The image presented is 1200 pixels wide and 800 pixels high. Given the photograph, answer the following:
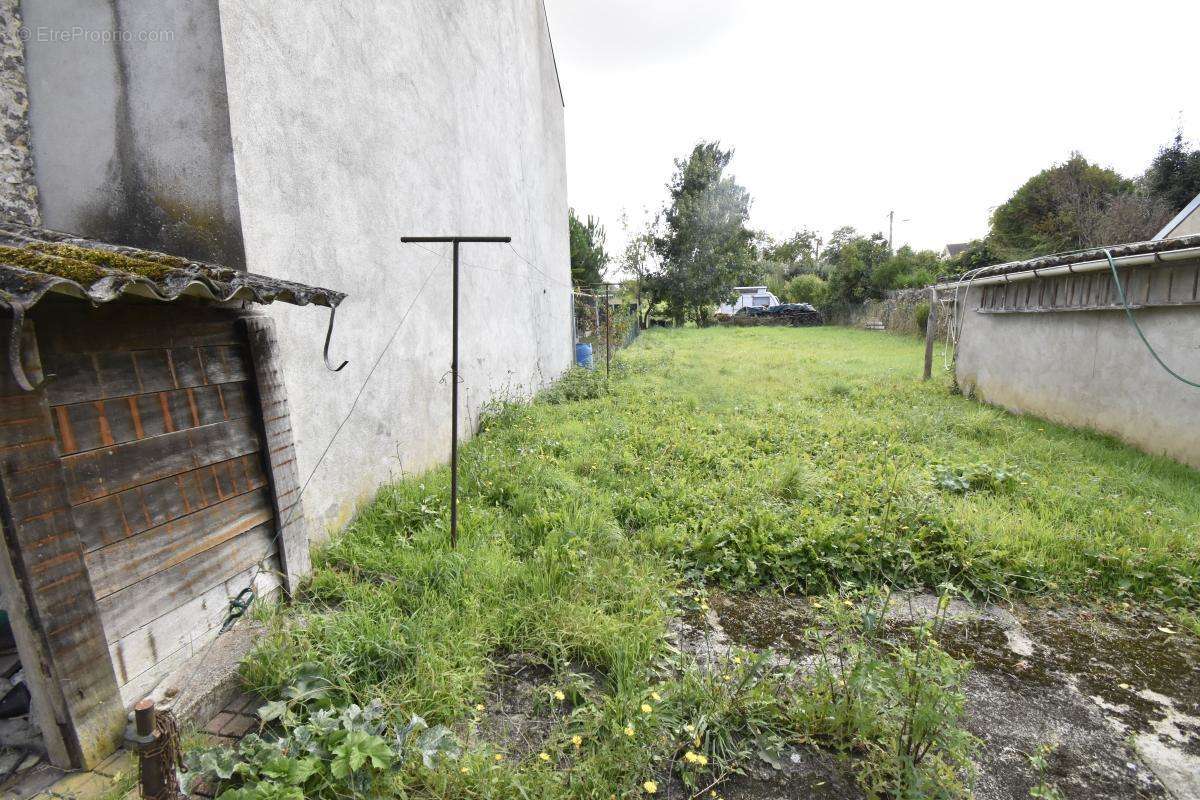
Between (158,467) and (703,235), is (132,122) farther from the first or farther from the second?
(703,235)

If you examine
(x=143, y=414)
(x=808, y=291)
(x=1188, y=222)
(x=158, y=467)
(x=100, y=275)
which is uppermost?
(x=1188, y=222)

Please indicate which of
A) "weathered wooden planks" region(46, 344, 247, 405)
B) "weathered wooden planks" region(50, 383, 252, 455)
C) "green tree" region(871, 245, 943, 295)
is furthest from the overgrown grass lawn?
"green tree" region(871, 245, 943, 295)

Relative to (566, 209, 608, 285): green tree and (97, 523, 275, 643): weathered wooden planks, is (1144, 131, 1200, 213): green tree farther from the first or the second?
(97, 523, 275, 643): weathered wooden planks

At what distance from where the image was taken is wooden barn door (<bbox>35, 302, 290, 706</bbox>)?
190 centimetres

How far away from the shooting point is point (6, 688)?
83.5 inches

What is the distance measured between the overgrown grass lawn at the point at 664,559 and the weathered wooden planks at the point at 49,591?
528mm

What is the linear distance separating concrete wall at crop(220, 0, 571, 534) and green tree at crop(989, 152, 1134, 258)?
20.9 meters

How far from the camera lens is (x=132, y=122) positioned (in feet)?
7.99

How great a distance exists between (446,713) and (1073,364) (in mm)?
7415

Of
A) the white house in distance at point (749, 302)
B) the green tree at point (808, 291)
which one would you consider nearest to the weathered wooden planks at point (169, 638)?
the green tree at point (808, 291)

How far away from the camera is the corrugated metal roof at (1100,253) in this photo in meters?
4.54

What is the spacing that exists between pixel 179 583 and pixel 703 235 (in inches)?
1068

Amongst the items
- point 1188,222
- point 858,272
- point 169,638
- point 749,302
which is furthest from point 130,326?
point 749,302

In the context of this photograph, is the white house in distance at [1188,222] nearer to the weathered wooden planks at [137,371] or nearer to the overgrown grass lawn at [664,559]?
the overgrown grass lawn at [664,559]
